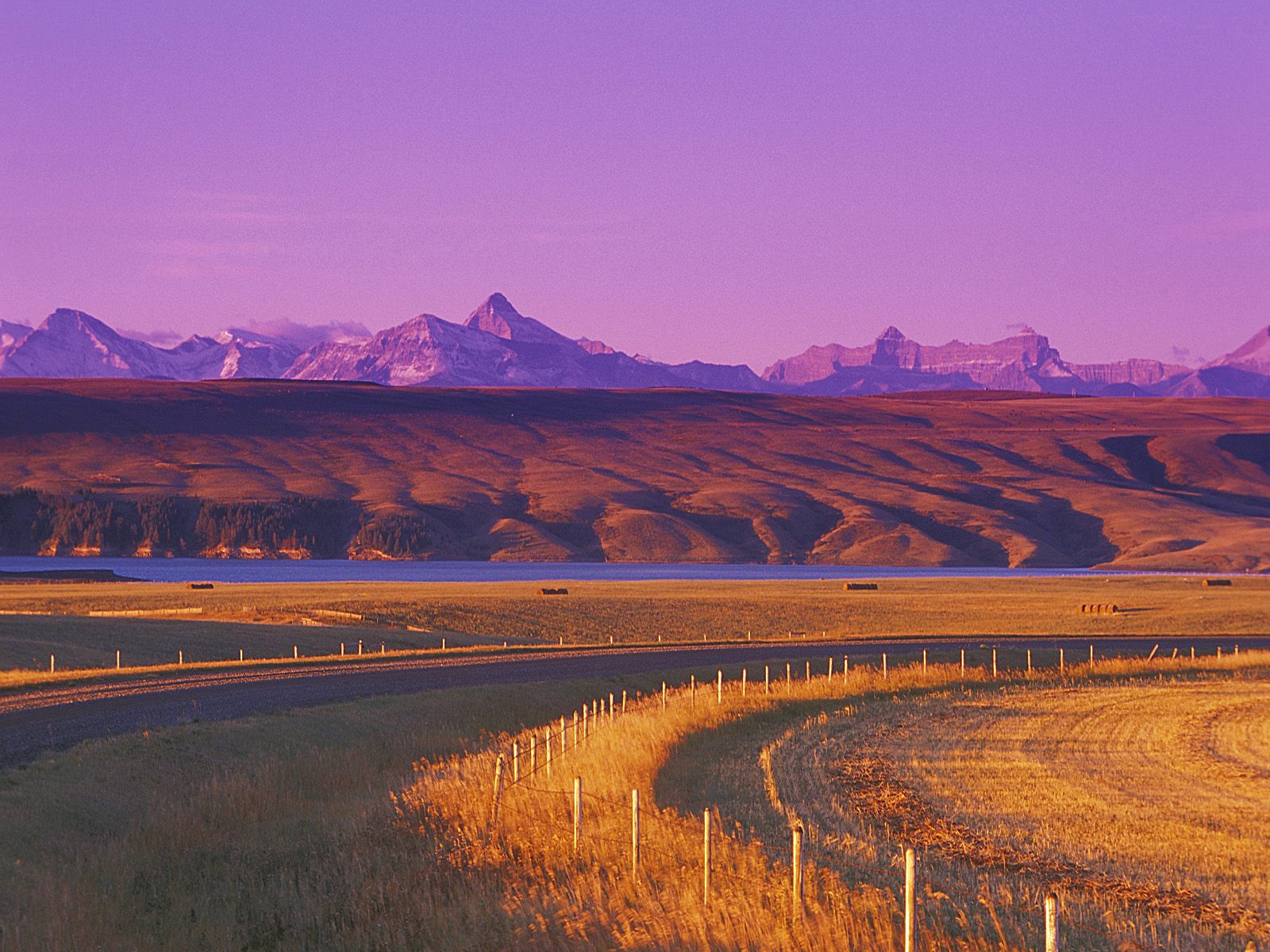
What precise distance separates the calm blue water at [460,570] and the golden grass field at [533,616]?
34301mm

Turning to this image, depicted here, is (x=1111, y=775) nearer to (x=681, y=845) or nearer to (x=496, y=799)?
(x=496, y=799)

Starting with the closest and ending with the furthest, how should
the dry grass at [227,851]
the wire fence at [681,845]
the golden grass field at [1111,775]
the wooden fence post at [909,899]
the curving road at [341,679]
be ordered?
the wooden fence post at [909,899]
the wire fence at [681,845]
the dry grass at [227,851]
the golden grass field at [1111,775]
the curving road at [341,679]

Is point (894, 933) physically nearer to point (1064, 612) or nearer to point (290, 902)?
point (290, 902)

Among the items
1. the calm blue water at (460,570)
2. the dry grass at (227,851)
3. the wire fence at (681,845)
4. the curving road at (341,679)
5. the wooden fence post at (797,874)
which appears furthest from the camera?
the calm blue water at (460,570)

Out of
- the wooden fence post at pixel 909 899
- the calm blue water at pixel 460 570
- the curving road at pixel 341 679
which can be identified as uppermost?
the wooden fence post at pixel 909 899

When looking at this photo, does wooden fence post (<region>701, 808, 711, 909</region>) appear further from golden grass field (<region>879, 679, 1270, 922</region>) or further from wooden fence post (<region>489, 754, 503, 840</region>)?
golden grass field (<region>879, 679, 1270, 922</region>)

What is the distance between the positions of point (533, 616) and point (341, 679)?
34037 millimetres

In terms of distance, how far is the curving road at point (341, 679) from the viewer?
28922 mm

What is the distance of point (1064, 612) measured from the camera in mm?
81125

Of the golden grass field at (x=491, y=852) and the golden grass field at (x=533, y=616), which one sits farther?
the golden grass field at (x=533, y=616)

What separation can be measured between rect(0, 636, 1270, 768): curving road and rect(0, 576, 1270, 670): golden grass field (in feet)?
24.7

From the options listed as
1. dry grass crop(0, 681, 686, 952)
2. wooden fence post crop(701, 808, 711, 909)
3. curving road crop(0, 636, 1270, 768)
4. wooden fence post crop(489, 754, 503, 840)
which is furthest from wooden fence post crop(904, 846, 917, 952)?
curving road crop(0, 636, 1270, 768)

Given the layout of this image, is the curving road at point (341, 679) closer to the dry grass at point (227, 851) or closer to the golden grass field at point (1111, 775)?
the dry grass at point (227, 851)

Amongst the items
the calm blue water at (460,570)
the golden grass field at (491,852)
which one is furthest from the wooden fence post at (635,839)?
the calm blue water at (460,570)
